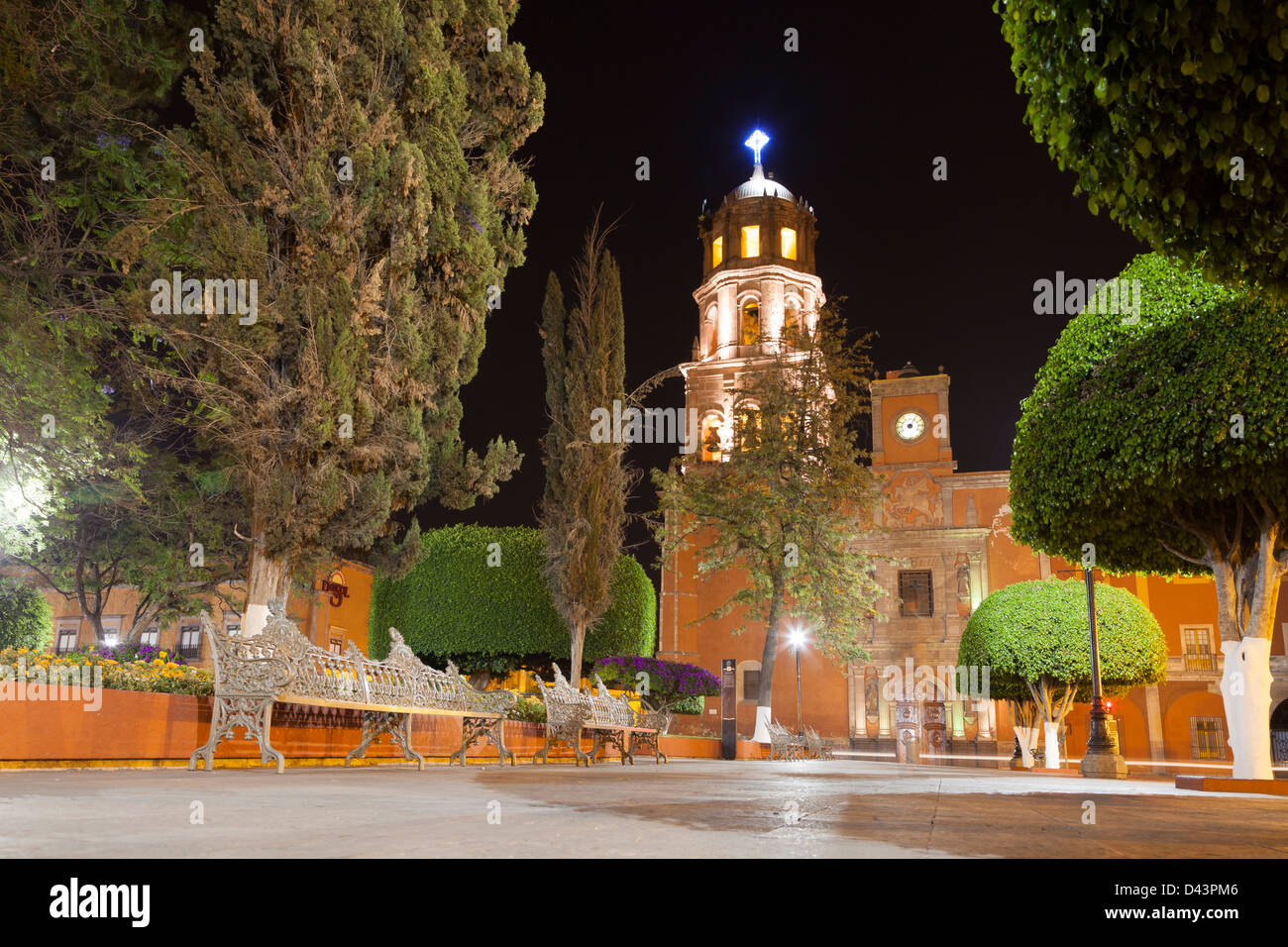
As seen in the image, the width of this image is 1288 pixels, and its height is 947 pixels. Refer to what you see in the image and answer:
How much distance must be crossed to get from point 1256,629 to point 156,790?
37.6 ft

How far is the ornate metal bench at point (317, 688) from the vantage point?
730 centimetres

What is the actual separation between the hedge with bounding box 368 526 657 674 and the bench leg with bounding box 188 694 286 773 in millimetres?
16315

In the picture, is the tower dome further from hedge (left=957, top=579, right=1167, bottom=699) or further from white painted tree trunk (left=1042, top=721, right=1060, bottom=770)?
white painted tree trunk (left=1042, top=721, right=1060, bottom=770)

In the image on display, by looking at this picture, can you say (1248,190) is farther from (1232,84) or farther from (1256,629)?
(1256,629)

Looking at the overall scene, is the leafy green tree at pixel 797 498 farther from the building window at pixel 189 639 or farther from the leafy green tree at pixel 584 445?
the building window at pixel 189 639

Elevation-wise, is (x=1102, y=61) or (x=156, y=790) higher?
(x=1102, y=61)

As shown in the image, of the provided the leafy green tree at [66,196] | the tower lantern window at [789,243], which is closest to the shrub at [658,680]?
the leafy green tree at [66,196]

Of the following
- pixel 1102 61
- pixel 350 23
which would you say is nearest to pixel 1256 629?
pixel 1102 61

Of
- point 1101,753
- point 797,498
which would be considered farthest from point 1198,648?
point 1101,753

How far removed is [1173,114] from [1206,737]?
34.2 metres

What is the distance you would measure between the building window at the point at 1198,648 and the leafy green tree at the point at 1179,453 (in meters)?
23.5

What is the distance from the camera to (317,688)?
810cm

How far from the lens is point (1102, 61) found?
164 inches

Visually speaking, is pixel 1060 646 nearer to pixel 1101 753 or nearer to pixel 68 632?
pixel 1101 753
